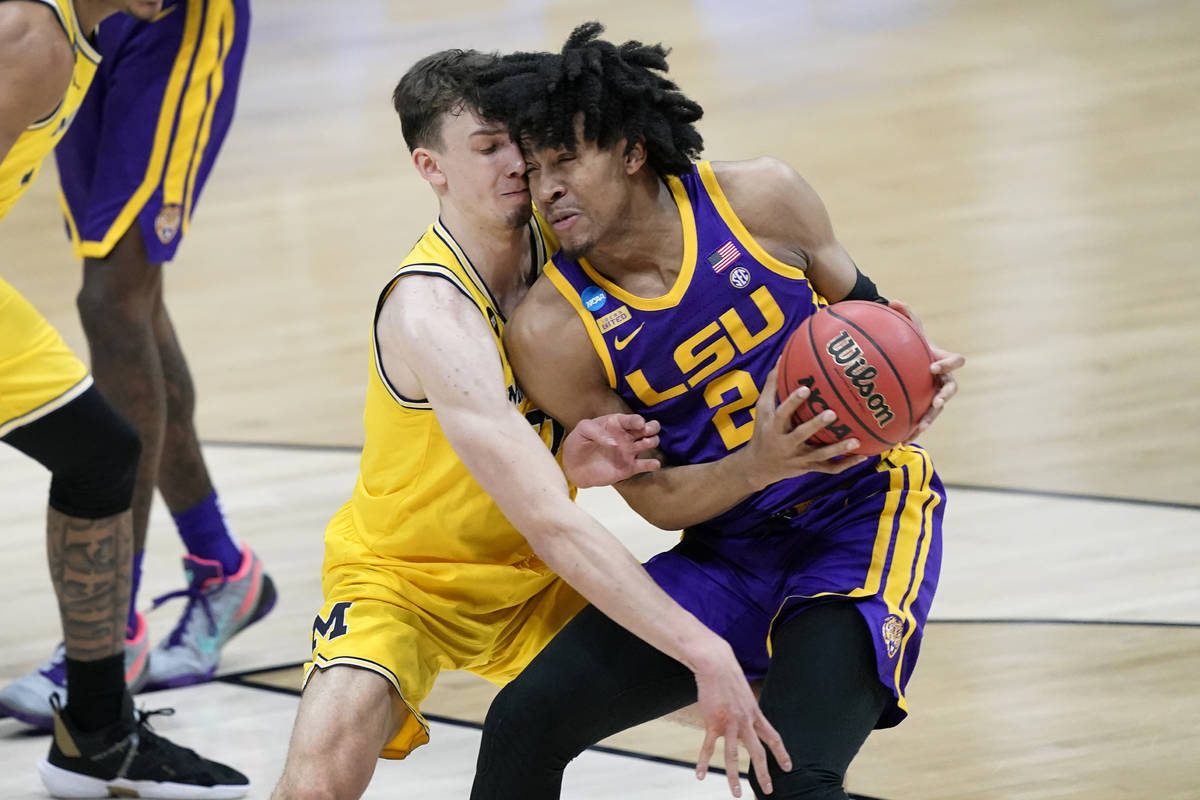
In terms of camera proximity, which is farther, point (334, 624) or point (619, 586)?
point (334, 624)

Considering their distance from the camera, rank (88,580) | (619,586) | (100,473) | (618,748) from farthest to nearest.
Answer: (618,748)
(88,580)
(100,473)
(619,586)

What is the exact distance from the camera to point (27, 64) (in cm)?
321

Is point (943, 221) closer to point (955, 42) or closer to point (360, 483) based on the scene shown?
point (955, 42)

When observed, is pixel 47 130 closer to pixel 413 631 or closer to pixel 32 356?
pixel 32 356

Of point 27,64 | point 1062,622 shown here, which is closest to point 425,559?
point 27,64

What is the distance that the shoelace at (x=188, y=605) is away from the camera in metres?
4.24

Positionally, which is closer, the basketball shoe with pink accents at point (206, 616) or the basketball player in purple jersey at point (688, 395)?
the basketball player in purple jersey at point (688, 395)

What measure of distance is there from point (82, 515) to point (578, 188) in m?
1.40

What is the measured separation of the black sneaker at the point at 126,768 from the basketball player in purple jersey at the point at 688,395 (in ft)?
3.17

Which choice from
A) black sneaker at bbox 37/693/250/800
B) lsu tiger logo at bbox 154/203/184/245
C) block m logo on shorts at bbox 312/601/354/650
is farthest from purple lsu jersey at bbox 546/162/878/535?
lsu tiger logo at bbox 154/203/184/245

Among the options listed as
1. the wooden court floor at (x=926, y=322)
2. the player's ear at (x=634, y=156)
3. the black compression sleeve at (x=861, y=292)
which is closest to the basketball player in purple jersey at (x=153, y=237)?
the wooden court floor at (x=926, y=322)

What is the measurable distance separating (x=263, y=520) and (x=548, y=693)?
2.42 metres

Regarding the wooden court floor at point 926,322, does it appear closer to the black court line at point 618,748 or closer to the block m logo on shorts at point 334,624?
the black court line at point 618,748

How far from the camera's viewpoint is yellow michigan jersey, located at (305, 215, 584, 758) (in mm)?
2996
